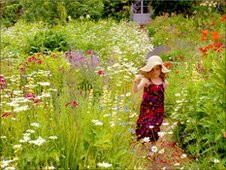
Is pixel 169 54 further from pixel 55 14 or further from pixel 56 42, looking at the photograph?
pixel 55 14

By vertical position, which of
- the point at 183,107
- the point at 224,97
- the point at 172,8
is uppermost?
the point at 224,97

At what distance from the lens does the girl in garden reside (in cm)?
480

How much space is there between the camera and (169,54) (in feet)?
32.7

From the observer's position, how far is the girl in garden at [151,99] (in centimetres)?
480

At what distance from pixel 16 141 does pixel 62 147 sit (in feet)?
1.34

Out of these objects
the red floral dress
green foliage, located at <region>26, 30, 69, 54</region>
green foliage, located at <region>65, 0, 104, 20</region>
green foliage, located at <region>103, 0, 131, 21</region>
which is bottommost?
green foliage, located at <region>103, 0, 131, 21</region>

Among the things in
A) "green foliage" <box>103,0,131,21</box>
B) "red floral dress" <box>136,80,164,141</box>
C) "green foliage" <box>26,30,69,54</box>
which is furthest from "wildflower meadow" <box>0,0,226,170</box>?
"green foliage" <box>103,0,131,21</box>

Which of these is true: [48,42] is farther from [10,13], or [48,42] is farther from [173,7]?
[173,7]

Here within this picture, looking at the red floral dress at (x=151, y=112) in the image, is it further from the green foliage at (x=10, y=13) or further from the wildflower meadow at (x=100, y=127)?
the green foliage at (x=10, y=13)

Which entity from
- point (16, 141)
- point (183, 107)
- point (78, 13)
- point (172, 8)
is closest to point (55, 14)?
point (78, 13)

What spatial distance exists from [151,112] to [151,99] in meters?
0.14

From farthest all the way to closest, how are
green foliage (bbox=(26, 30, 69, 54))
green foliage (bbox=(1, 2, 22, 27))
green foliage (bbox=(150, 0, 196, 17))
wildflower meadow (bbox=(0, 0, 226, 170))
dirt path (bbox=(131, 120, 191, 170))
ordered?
1. green foliage (bbox=(1, 2, 22, 27))
2. green foliage (bbox=(150, 0, 196, 17))
3. green foliage (bbox=(26, 30, 69, 54))
4. dirt path (bbox=(131, 120, 191, 170))
5. wildflower meadow (bbox=(0, 0, 226, 170))

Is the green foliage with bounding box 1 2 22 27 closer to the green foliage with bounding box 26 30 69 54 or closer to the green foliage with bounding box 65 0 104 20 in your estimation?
the green foliage with bounding box 65 0 104 20

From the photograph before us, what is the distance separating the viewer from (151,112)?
4.90 m
